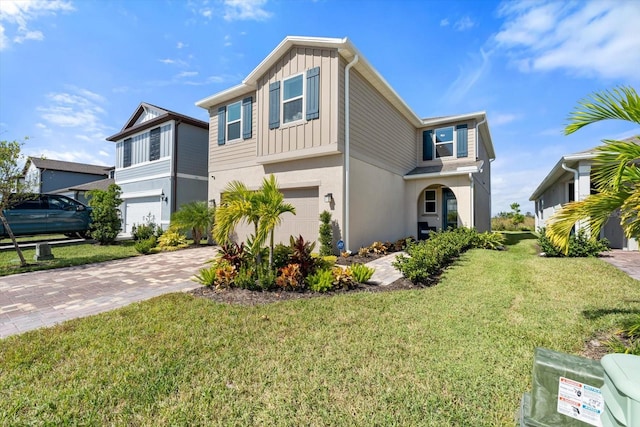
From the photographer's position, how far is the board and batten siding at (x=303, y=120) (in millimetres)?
8617

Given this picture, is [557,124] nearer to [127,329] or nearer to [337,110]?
[337,110]

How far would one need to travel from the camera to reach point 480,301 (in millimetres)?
4742

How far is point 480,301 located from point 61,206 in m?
16.8

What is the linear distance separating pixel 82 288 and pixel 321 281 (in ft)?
16.3

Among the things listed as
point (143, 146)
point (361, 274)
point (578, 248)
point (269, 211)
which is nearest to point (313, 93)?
point (269, 211)

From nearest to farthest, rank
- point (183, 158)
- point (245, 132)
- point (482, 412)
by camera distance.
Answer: point (482, 412) → point (245, 132) → point (183, 158)

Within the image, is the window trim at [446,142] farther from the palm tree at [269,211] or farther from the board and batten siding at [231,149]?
the palm tree at [269,211]

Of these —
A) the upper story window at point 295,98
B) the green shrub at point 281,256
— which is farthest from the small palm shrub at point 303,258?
the upper story window at point 295,98

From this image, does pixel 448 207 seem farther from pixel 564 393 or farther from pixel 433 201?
pixel 564 393

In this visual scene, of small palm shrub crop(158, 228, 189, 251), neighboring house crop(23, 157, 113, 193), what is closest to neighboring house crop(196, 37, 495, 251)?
small palm shrub crop(158, 228, 189, 251)

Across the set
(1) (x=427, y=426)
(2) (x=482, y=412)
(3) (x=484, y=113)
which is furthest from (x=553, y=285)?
(3) (x=484, y=113)

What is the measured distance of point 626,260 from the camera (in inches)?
313

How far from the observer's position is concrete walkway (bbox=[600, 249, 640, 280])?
21.6 ft

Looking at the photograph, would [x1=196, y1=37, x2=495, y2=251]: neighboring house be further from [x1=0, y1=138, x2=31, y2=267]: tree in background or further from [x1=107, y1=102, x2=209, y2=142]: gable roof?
[x1=0, y1=138, x2=31, y2=267]: tree in background
